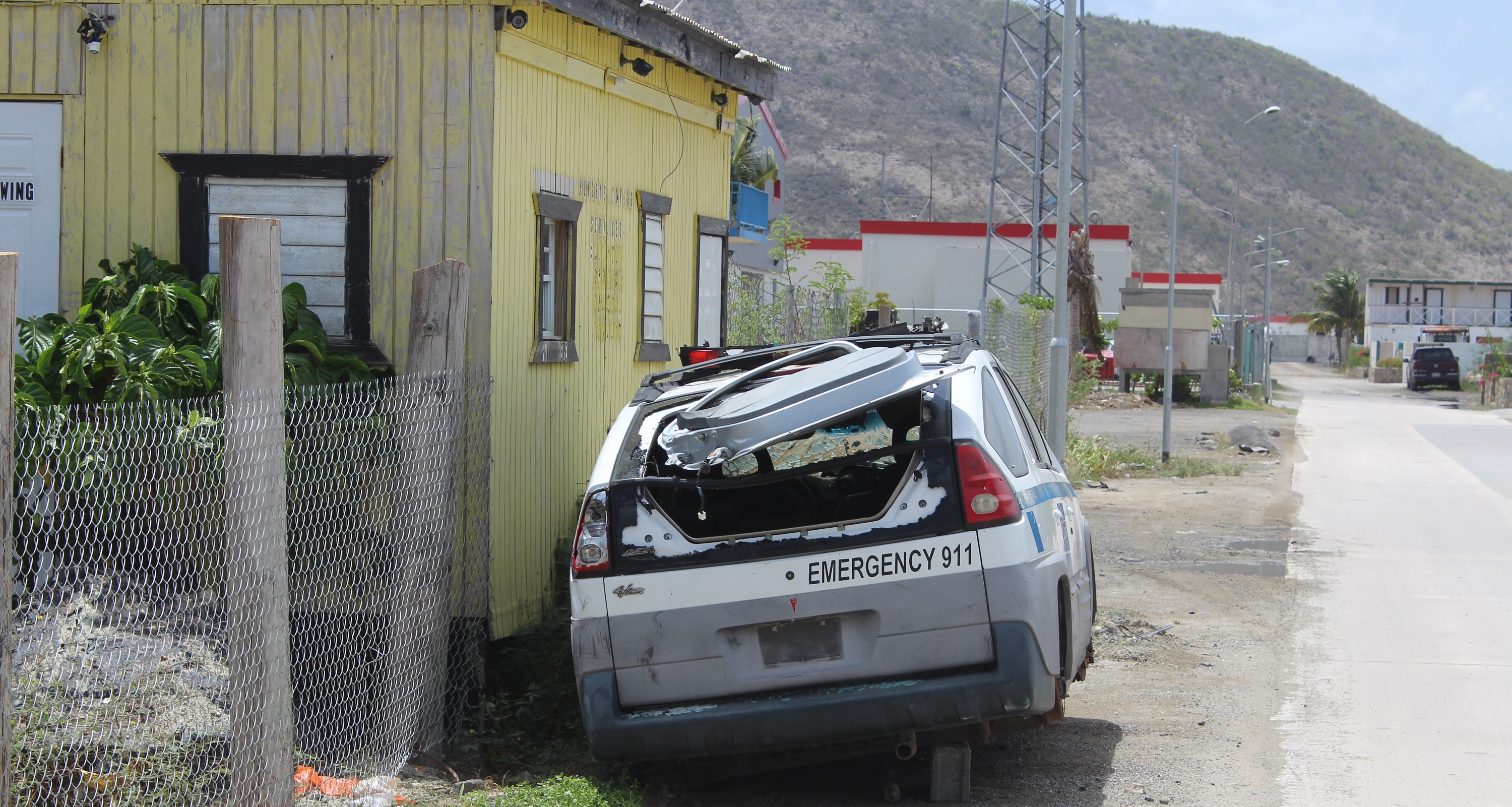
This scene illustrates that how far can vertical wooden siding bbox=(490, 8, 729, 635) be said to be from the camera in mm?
7633

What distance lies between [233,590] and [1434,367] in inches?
2123

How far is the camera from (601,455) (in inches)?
206

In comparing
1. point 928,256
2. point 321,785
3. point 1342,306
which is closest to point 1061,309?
point 321,785

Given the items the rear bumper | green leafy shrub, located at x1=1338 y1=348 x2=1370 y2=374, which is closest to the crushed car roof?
the rear bumper

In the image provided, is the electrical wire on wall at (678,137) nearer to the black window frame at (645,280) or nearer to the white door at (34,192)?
the black window frame at (645,280)

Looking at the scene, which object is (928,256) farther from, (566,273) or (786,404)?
(786,404)

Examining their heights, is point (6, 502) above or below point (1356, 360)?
below

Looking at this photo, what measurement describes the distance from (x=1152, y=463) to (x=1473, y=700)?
1360cm

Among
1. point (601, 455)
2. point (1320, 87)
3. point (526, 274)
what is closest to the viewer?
point (601, 455)

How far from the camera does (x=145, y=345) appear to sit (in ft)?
21.0

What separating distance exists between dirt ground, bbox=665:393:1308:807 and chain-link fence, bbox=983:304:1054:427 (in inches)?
91.6

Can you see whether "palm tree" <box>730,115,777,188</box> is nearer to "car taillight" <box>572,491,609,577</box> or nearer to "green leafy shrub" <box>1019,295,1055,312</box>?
"green leafy shrub" <box>1019,295,1055,312</box>

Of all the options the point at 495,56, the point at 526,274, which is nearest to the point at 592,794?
the point at 526,274

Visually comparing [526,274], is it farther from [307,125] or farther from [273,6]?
[273,6]
